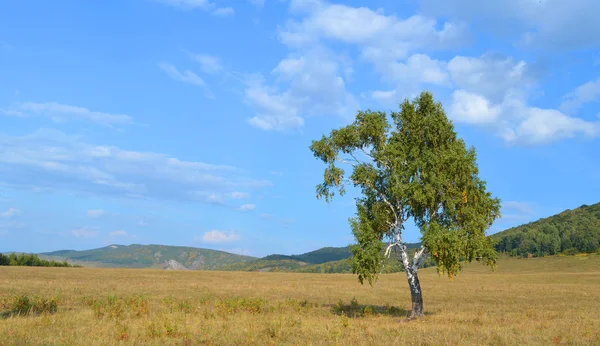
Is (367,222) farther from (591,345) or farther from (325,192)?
(591,345)

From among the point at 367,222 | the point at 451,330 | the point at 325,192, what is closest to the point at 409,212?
the point at 367,222

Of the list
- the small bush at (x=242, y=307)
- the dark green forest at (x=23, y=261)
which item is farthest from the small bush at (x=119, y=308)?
the dark green forest at (x=23, y=261)

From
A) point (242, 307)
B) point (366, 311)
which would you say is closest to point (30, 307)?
point (242, 307)

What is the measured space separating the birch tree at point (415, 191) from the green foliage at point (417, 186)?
2.4 inches

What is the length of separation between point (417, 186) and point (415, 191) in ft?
2.70

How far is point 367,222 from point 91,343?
1862 cm

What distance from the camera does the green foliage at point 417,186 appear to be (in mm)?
28203

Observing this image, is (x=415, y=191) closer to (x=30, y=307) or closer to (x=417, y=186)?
(x=417, y=186)

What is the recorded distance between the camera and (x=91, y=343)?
51.3ft

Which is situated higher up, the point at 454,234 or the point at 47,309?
the point at 454,234

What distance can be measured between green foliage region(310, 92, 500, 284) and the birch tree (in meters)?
0.06

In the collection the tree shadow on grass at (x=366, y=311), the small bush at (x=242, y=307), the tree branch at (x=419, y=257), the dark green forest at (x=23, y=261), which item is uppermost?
the tree branch at (x=419, y=257)

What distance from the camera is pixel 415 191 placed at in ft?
91.8

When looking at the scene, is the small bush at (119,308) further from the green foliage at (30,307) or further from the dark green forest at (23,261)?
the dark green forest at (23,261)
